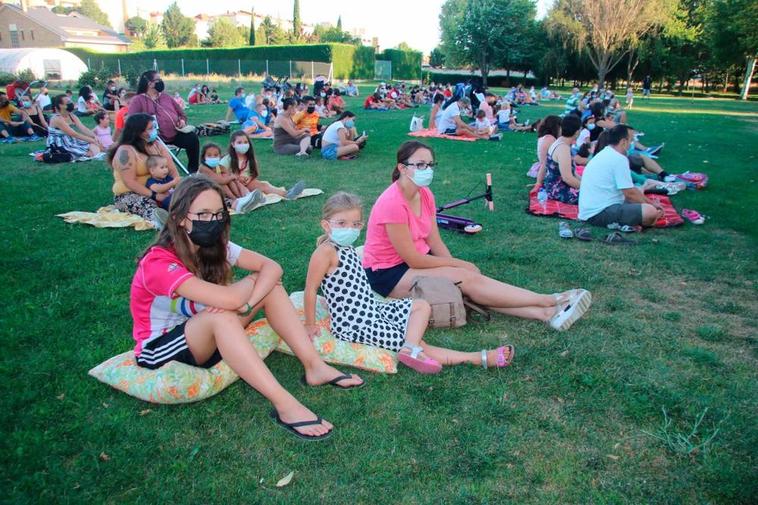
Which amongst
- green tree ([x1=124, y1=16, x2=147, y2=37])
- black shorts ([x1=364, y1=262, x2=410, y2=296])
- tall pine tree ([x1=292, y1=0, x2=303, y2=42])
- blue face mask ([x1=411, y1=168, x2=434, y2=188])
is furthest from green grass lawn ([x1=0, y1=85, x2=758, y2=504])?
green tree ([x1=124, y1=16, x2=147, y2=37])

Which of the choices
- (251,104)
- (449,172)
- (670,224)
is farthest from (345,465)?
(251,104)

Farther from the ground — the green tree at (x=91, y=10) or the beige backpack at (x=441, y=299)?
the green tree at (x=91, y=10)

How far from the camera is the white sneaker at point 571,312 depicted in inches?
157

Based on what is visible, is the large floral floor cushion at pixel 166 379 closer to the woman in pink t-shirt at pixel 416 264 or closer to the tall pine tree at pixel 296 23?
the woman in pink t-shirt at pixel 416 264

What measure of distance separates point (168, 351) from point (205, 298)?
1.70 feet

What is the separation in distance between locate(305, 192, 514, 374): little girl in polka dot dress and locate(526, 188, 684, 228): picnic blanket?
4229 millimetres

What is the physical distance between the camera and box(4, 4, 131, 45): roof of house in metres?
62.8

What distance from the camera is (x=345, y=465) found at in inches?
104

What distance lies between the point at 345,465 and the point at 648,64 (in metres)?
53.5

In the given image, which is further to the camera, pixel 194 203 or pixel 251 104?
pixel 251 104

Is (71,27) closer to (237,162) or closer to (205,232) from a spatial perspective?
(237,162)

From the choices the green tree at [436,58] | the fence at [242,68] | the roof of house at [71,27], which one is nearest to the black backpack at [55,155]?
the fence at [242,68]

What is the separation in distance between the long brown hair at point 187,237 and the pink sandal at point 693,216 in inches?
259

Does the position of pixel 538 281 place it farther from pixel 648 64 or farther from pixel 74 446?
pixel 648 64
